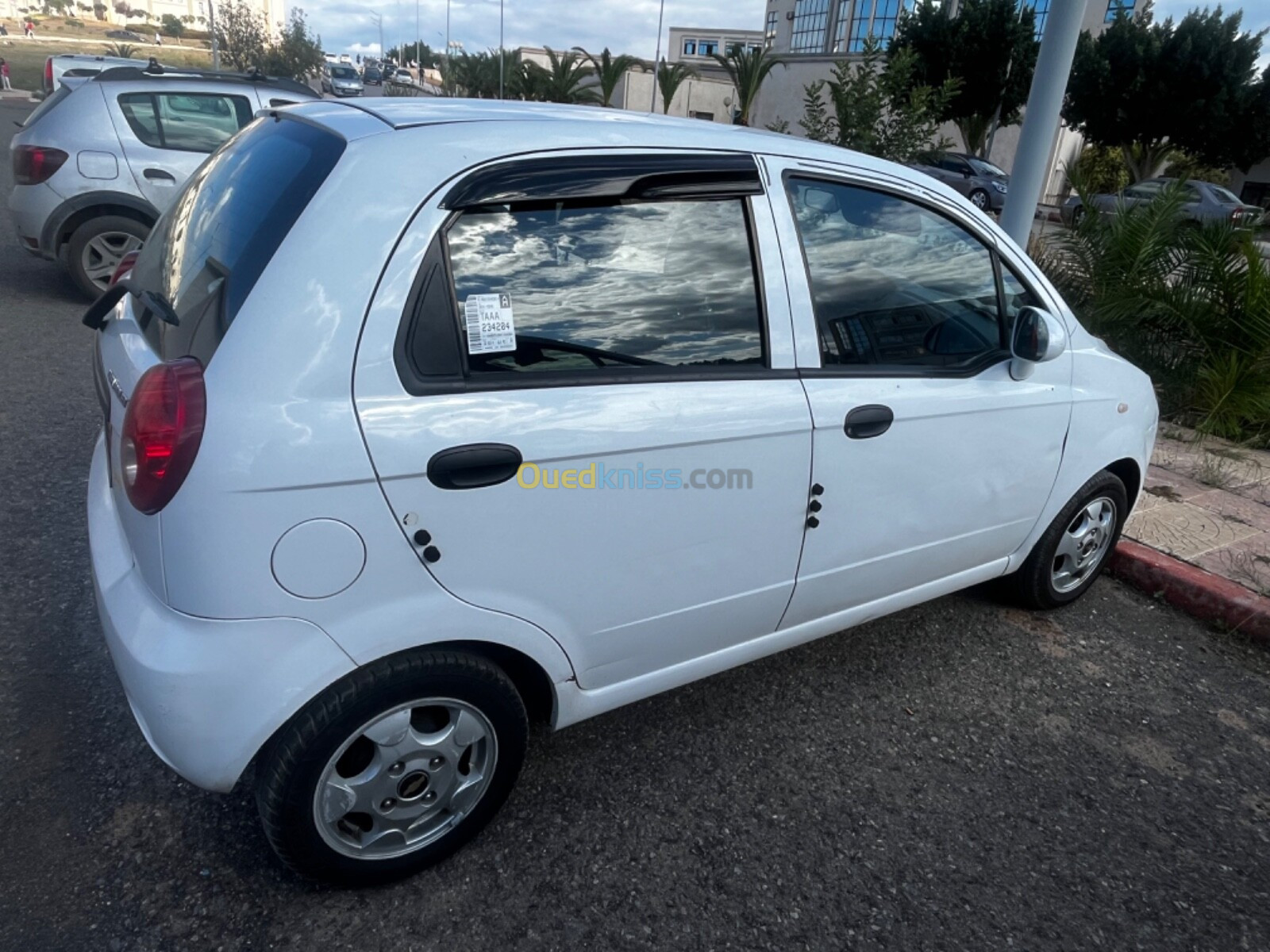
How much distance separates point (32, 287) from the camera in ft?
25.4

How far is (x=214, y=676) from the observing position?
1.82 meters

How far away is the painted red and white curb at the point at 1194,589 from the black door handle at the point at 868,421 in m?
2.26

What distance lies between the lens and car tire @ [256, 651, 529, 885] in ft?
6.44

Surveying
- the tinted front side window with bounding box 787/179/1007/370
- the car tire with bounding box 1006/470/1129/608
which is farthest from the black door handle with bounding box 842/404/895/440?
the car tire with bounding box 1006/470/1129/608

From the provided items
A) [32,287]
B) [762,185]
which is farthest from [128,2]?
[762,185]

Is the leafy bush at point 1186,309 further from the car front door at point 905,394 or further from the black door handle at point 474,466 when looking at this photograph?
the black door handle at point 474,466

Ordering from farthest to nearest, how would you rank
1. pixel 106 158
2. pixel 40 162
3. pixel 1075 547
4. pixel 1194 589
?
pixel 106 158
pixel 40 162
pixel 1194 589
pixel 1075 547

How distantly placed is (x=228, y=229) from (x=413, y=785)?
1412 millimetres

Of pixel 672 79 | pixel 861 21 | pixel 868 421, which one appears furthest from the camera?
pixel 861 21

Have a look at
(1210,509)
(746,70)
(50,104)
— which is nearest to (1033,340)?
(1210,509)

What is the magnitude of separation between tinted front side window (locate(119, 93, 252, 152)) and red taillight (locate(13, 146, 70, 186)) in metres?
0.60

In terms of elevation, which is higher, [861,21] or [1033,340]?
[861,21]

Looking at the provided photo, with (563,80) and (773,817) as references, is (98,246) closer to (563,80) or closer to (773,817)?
(773,817)

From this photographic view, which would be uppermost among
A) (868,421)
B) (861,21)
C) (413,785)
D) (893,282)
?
(861,21)
